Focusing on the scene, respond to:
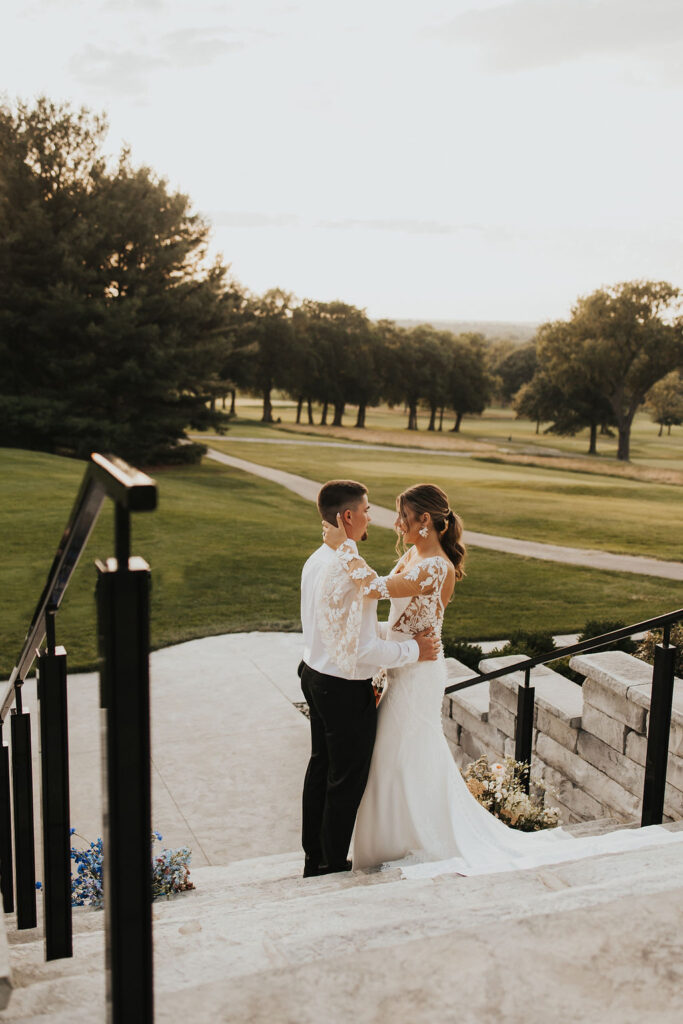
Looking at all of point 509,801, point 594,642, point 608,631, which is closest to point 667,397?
point 608,631

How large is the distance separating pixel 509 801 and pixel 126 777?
133 inches

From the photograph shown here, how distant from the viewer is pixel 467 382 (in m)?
56.5

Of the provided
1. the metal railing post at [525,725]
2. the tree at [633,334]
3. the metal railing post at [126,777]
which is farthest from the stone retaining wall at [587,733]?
the tree at [633,334]

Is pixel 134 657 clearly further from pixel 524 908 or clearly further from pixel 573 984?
pixel 524 908

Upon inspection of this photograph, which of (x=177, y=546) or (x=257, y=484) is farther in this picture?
(x=257, y=484)

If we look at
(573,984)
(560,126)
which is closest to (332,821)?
(573,984)

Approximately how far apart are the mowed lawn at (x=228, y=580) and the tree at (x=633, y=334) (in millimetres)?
28276

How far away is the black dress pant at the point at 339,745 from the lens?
11.6 ft

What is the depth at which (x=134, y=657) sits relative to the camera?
4.09 feet

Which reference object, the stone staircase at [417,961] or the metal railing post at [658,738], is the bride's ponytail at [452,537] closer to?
the metal railing post at [658,738]

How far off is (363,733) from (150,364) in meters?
25.1

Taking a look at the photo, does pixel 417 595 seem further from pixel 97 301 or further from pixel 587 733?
pixel 97 301

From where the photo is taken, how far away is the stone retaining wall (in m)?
4.44

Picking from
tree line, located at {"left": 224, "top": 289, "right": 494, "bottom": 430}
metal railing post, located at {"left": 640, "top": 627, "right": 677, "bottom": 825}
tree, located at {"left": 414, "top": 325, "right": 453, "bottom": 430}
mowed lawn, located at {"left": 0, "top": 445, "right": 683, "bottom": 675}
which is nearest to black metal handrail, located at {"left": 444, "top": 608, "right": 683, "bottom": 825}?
metal railing post, located at {"left": 640, "top": 627, "right": 677, "bottom": 825}
